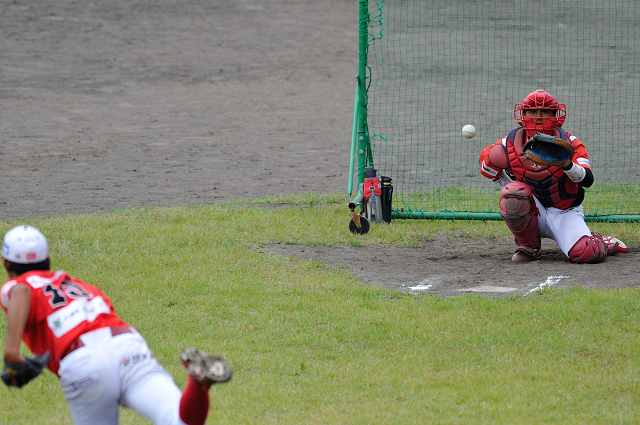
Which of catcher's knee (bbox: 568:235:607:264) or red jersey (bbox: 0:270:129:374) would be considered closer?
red jersey (bbox: 0:270:129:374)

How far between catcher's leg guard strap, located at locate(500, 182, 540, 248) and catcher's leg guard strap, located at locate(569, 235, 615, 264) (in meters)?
0.38

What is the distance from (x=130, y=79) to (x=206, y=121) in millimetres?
3958

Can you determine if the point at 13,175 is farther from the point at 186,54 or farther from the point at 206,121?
the point at 186,54

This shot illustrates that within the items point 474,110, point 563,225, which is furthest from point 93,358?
point 474,110

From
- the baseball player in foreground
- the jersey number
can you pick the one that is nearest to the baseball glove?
the baseball player in foreground

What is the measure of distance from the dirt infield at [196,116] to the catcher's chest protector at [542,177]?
641mm

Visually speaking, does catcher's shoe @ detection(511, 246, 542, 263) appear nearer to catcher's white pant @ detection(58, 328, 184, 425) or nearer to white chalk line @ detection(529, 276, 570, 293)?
white chalk line @ detection(529, 276, 570, 293)

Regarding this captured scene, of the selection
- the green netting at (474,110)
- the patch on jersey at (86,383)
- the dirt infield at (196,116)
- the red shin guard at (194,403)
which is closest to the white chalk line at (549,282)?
the dirt infield at (196,116)

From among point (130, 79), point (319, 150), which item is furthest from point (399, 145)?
point (130, 79)

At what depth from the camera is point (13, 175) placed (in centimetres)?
1151

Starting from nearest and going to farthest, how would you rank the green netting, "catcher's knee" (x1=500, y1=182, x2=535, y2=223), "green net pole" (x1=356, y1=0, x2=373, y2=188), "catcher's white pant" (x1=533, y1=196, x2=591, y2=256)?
1. "catcher's knee" (x1=500, y1=182, x2=535, y2=223)
2. "catcher's white pant" (x1=533, y1=196, x2=591, y2=256)
3. "green net pole" (x1=356, y1=0, x2=373, y2=188)
4. the green netting

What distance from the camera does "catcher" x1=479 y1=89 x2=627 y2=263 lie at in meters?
7.04

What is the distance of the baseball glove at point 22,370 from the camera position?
10.6 ft

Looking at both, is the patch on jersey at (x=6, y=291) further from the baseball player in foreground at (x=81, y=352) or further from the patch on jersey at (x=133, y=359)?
the patch on jersey at (x=133, y=359)
